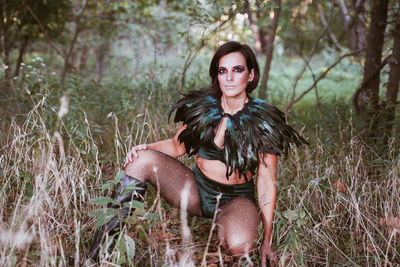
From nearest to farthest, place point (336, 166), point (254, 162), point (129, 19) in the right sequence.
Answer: point (254, 162), point (336, 166), point (129, 19)

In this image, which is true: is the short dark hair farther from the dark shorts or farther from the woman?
the dark shorts

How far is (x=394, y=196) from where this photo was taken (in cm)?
214

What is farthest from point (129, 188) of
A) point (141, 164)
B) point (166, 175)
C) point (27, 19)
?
point (27, 19)

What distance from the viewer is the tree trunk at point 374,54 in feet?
11.2

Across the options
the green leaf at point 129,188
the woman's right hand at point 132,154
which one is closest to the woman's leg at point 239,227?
the green leaf at point 129,188

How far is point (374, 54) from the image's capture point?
11.7 feet

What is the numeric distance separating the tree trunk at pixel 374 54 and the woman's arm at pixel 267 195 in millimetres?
1870

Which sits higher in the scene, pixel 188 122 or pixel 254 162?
pixel 188 122

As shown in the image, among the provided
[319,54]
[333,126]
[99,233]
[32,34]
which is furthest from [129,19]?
[319,54]

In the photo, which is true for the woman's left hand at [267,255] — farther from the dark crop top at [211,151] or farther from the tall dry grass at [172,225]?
the dark crop top at [211,151]

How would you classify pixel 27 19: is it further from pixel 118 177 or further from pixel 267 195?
pixel 267 195

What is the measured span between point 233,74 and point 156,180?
32.8 inches

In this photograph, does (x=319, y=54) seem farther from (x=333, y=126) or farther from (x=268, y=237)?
(x=268, y=237)

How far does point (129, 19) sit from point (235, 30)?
11.5 ft
